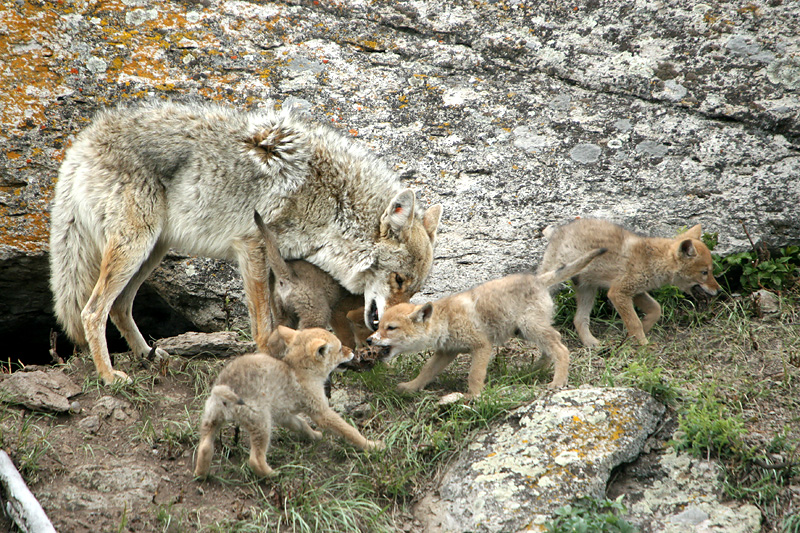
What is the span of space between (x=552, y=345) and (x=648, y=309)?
1.58 m

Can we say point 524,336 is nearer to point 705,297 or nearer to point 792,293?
point 705,297

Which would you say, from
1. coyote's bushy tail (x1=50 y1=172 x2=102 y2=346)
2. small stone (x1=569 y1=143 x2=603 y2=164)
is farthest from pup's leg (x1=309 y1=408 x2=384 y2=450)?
small stone (x1=569 y1=143 x2=603 y2=164)

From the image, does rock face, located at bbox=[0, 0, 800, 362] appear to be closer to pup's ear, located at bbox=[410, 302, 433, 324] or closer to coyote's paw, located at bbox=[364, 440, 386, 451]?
pup's ear, located at bbox=[410, 302, 433, 324]

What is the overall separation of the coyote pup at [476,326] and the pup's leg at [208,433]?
1386 millimetres

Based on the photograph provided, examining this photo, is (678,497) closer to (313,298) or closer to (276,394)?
(276,394)

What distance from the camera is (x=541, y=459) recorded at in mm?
4133

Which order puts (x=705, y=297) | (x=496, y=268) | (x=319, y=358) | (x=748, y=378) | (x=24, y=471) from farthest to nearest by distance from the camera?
(x=496, y=268) → (x=705, y=297) → (x=748, y=378) → (x=319, y=358) → (x=24, y=471)

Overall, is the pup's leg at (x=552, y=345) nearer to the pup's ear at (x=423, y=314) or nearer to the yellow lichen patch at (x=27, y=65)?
the pup's ear at (x=423, y=314)

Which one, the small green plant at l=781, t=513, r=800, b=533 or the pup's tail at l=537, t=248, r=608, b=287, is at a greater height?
the pup's tail at l=537, t=248, r=608, b=287

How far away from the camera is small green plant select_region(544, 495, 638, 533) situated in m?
3.62

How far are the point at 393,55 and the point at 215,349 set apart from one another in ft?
13.3

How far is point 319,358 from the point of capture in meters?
4.45

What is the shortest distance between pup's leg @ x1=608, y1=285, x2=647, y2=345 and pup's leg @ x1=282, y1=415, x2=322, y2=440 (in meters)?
2.87

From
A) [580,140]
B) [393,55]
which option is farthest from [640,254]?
[393,55]
